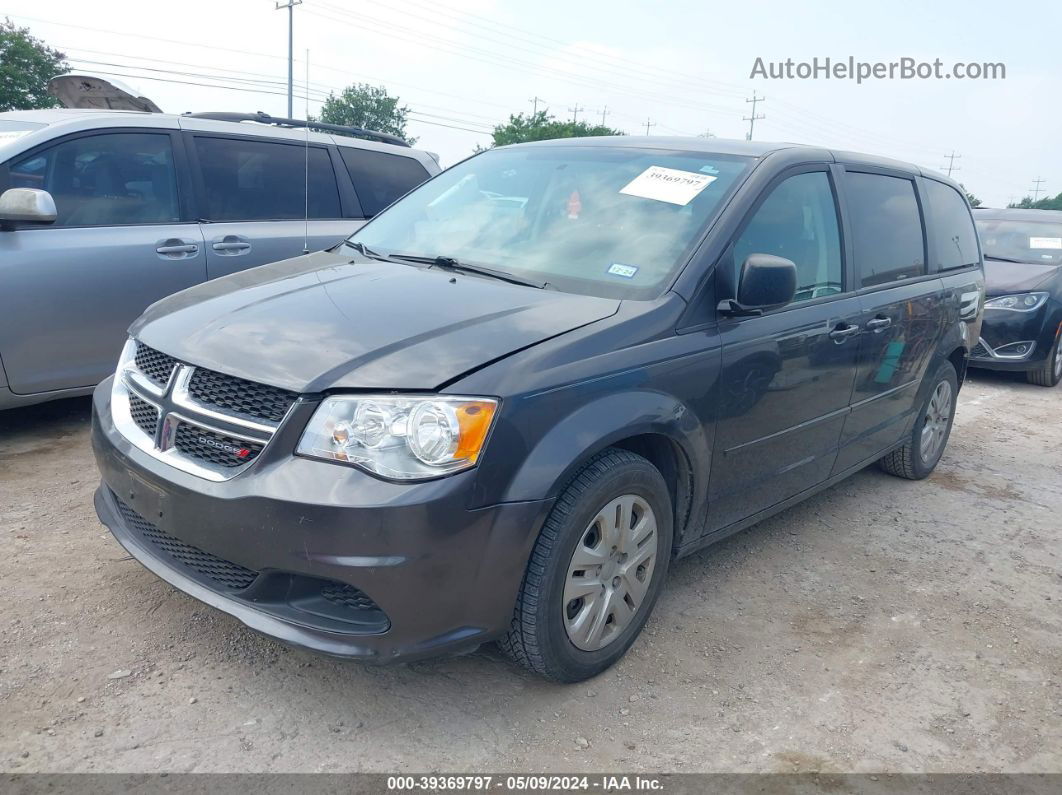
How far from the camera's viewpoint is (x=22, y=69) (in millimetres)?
36188

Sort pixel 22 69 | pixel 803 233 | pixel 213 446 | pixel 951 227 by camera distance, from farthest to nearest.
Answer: pixel 22 69, pixel 951 227, pixel 803 233, pixel 213 446

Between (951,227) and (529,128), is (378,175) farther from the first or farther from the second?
(529,128)

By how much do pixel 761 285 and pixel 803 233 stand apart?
29.7 inches

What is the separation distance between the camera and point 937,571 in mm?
3922

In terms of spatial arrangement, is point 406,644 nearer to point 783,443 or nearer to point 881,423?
point 783,443

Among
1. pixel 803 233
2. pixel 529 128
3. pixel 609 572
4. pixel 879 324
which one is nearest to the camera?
pixel 609 572

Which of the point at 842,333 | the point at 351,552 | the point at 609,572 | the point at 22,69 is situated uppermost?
the point at 22,69

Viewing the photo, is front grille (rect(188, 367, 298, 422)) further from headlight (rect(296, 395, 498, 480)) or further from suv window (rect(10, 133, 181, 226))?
suv window (rect(10, 133, 181, 226))

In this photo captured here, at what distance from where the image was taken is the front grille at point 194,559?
Answer: 2.49 metres

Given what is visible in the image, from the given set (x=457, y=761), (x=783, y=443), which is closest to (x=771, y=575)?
(x=783, y=443)

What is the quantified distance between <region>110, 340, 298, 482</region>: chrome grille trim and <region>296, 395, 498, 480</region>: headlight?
14cm

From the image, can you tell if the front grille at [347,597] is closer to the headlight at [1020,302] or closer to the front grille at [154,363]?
the front grille at [154,363]

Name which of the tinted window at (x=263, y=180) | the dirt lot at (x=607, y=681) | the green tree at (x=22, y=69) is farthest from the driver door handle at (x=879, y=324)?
the green tree at (x=22, y=69)

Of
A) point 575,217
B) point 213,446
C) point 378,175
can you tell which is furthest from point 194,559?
point 378,175
